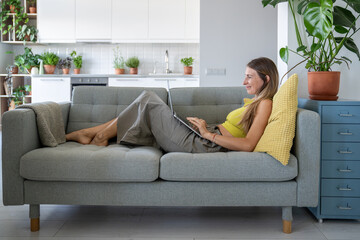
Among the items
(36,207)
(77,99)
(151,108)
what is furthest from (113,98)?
(36,207)

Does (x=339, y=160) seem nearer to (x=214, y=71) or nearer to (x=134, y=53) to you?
(x=214, y=71)

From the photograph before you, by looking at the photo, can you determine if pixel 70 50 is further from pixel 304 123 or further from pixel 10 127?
pixel 304 123

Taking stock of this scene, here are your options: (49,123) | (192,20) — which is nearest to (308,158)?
(49,123)

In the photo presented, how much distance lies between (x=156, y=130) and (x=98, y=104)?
2.49 feet

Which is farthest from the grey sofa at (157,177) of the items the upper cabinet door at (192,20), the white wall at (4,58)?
the white wall at (4,58)

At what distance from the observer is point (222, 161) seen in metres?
2.31

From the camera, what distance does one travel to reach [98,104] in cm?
318

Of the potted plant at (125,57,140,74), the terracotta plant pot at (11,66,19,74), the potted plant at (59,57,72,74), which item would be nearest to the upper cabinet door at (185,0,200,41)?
the potted plant at (125,57,140,74)

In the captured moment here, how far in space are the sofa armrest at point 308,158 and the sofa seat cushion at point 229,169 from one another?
6cm

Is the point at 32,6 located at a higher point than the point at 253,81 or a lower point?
higher

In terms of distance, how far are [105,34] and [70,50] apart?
831 mm

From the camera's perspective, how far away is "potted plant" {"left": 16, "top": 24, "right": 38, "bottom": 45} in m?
6.46

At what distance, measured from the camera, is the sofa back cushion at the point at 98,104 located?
3.13m

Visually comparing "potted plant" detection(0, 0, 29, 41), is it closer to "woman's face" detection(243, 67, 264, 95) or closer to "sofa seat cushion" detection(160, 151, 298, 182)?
"woman's face" detection(243, 67, 264, 95)
